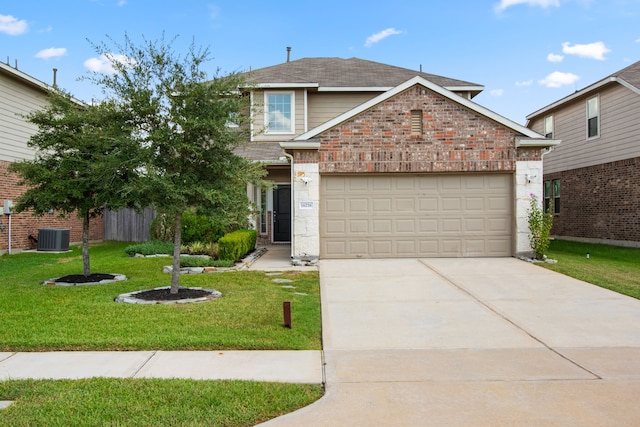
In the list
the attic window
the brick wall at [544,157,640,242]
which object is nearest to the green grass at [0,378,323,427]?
the attic window

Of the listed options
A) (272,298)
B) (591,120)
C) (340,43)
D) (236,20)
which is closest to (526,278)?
(272,298)

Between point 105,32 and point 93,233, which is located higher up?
point 105,32

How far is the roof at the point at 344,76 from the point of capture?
18.4 m

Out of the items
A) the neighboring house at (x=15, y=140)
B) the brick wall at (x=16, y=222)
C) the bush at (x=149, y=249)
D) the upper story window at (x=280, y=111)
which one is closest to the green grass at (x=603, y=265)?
the upper story window at (x=280, y=111)

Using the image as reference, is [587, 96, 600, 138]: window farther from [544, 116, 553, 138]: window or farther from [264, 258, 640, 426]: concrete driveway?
[264, 258, 640, 426]: concrete driveway

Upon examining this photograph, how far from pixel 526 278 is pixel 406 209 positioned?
3.90m

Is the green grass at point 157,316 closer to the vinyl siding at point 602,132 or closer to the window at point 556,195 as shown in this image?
the vinyl siding at point 602,132

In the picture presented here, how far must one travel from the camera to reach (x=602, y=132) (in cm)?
1883

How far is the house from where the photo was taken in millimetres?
17125

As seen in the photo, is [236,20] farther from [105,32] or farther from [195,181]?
[195,181]

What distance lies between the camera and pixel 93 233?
20.6m

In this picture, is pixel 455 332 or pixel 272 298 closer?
pixel 455 332

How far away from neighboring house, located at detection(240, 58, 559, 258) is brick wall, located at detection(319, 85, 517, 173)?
25 mm

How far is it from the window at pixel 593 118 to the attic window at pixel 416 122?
958 cm
